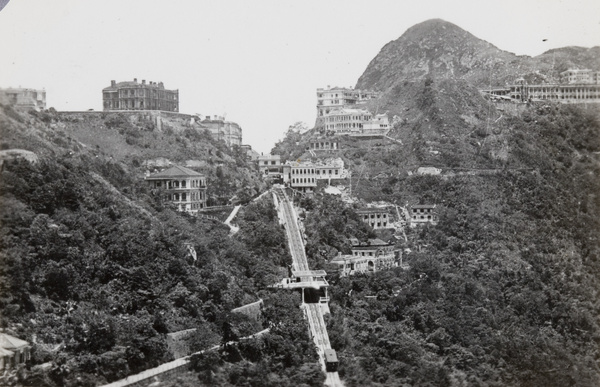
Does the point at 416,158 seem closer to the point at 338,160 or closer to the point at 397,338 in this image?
the point at 338,160

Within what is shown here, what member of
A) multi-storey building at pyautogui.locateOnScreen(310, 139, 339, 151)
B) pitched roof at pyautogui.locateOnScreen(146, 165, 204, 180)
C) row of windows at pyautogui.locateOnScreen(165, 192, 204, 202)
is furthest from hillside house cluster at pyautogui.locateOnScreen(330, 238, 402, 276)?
multi-storey building at pyautogui.locateOnScreen(310, 139, 339, 151)

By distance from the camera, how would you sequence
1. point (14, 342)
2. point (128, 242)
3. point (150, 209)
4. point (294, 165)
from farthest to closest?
point (294, 165)
point (150, 209)
point (128, 242)
point (14, 342)

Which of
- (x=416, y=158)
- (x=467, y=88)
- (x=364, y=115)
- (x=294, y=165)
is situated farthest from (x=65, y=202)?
(x=467, y=88)

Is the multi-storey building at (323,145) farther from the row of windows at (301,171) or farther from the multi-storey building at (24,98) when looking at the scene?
the multi-storey building at (24,98)

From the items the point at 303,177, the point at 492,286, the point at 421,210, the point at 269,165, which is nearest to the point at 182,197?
the point at 303,177

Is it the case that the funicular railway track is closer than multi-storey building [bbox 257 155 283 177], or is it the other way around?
the funicular railway track

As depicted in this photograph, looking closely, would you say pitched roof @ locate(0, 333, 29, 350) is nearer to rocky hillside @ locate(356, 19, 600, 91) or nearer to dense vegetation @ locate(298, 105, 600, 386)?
dense vegetation @ locate(298, 105, 600, 386)
